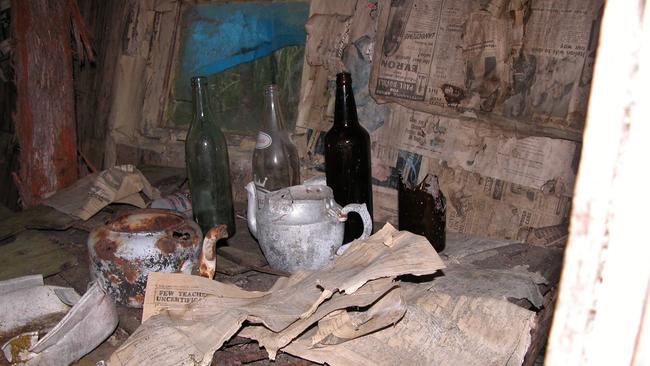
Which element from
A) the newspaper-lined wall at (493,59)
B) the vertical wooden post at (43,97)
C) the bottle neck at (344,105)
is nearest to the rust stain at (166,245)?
the bottle neck at (344,105)

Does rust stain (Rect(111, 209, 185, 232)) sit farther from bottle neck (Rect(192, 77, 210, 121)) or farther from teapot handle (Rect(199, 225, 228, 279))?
bottle neck (Rect(192, 77, 210, 121))

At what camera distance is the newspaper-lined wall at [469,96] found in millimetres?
1183

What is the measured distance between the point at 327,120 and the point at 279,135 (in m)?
0.26

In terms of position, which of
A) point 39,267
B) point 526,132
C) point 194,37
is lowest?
point 39,267

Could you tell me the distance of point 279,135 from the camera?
4.24 ft

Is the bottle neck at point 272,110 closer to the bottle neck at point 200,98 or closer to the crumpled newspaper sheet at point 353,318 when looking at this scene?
the bottle neck at point 200,98

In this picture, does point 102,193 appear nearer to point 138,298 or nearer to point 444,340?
point 138,298

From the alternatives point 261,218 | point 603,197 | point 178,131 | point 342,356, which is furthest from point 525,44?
point 178,131

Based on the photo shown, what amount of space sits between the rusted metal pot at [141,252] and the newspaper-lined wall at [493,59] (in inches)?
26.2

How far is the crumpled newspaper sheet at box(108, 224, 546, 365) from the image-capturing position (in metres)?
0.77

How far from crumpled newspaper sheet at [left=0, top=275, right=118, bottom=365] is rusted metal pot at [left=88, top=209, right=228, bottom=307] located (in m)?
0.08

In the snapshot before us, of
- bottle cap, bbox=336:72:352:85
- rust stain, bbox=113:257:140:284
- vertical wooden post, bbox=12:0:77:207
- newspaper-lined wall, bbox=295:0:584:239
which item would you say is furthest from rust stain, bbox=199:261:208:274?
vertical wooden post, bbox=12:0:77:207

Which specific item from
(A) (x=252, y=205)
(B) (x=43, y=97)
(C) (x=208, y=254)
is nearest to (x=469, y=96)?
(A) (x=252, y=205)

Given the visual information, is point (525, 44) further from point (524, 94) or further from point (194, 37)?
point (194, 37)
